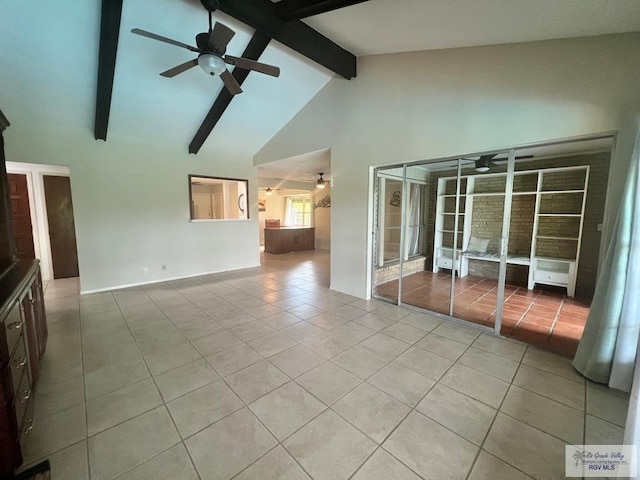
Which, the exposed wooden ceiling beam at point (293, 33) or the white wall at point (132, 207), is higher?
the exposed wooden ceiling beam at point (293, 33)

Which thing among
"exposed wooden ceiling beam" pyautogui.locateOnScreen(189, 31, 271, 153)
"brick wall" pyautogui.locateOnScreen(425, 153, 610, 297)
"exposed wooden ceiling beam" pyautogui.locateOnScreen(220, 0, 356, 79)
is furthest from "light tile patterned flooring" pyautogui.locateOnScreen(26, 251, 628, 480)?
"exposed wooden ceiling beam" pyautogui.locateOnScreen(220, 0, 356, 79)

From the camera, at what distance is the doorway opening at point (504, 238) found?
138 inches

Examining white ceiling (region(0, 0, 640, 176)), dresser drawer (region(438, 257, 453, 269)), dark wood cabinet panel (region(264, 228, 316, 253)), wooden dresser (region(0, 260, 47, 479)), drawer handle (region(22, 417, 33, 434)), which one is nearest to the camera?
wooden dresser (region(0, 260, 47, 479))

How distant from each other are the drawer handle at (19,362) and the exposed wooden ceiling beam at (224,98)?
3.52m

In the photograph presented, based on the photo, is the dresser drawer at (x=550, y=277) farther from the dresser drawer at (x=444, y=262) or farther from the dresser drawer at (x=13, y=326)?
the dresser drawer at (x=13, y=326)

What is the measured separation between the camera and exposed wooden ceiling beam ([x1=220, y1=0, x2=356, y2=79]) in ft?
8.50

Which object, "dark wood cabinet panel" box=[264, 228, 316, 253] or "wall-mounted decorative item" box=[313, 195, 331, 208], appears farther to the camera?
"wall-mounted decorative item" box=[313, 195, 331, 208]

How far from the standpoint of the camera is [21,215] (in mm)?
4863

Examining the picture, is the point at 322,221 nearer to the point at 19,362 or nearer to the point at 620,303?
the point at 620,303

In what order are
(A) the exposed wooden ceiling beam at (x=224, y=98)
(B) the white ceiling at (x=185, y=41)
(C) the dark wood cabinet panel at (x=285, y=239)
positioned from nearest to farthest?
1. (B) the white ceiling at (x=185, y=41)
2. (A) the exposed wooden ceiling beam at (x=224, y=98)
3. (C) the dark wood cabinet panel at (x=285, y=239)

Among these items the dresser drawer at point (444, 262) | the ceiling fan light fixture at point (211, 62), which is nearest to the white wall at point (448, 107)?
the ceiling fan light fixture at point (211, 62)

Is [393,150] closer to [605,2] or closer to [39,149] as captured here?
[605,2]

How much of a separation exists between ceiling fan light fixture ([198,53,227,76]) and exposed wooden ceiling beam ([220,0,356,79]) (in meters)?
0.51

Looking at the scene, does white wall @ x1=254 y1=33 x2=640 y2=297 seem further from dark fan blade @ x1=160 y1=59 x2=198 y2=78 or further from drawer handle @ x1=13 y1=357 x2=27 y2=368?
drawer handle @ x1=13 y1=357 x2=27 y2=368
